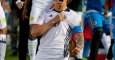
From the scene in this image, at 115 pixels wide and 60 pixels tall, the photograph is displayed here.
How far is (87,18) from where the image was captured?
30.5ft

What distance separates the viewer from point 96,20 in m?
9.05

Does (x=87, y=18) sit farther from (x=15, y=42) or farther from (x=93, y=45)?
(x=15, y=42)

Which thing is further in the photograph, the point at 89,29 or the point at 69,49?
the point at 89,29

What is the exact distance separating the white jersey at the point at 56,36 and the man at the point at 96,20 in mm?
3280

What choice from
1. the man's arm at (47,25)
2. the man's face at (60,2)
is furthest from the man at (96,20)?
the man's arm at (47,25)

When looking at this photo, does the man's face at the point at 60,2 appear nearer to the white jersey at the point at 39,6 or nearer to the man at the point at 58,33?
the man at the point at 58,33

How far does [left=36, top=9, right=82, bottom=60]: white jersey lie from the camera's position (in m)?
5.62

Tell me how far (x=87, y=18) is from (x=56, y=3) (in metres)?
3.71

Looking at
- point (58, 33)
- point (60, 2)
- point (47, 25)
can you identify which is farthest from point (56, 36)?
point (60, 2)

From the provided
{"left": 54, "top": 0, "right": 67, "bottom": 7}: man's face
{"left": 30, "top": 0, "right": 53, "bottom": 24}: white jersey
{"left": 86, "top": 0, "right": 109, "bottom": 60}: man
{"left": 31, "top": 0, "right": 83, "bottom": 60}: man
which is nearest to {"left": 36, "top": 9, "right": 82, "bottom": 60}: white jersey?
{"left": 31, "top": 0, "right": 83, "bottom": 60}: man

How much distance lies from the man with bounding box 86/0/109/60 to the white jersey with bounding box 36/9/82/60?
10.8ft

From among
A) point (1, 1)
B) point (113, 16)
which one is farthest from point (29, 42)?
point (113, 16)

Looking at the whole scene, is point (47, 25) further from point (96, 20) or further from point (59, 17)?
point (96, 20)

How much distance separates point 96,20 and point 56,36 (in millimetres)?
3528
